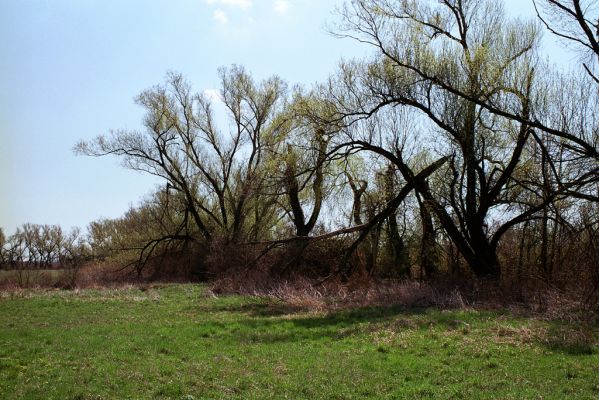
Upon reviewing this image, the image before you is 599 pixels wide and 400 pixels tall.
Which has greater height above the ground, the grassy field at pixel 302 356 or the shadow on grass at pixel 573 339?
the shadow on grass at pixel 573 339

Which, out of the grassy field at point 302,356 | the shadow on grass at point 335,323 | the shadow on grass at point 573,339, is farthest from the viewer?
the shadow on grass at point 335,323

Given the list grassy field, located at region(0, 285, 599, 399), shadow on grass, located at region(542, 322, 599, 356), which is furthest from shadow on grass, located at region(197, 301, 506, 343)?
shadow on grass, located at region(542, 322, 599, 356)

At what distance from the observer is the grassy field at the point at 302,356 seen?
787 cm

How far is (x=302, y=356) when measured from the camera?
10.4 metres

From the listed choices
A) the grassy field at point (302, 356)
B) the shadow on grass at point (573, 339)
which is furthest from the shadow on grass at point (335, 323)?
the shadow on grass at point (573, 339)

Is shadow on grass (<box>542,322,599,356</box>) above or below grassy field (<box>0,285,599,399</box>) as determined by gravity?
above

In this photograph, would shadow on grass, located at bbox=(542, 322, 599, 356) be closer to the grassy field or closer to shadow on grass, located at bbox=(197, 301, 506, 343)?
the grassy field

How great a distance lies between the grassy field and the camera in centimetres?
787

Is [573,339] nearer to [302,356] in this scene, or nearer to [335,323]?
[302,356]

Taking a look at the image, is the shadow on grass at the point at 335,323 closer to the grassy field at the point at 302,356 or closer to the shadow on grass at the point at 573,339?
the grassy field at the point at 302,356

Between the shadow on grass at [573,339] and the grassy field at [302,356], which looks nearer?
the grassy field at [302,356]

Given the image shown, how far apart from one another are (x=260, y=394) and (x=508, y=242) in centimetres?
1675

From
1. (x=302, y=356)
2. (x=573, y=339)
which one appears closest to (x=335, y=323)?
(x=302, y=356)

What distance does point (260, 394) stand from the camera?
25.6ft
